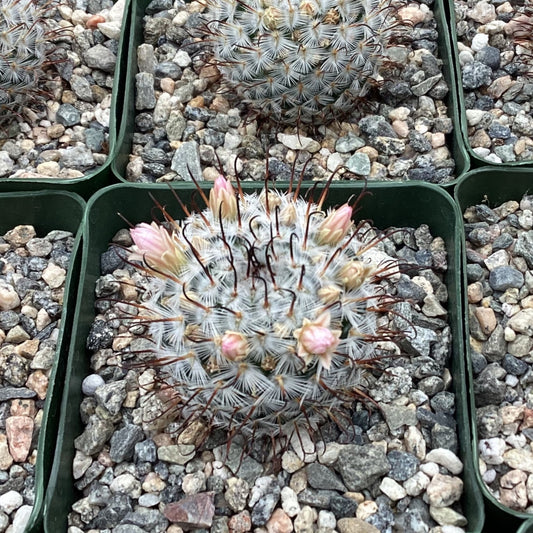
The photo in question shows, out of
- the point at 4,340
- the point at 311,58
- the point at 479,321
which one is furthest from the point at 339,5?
the point at 4,340

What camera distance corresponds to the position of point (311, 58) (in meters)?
1.83

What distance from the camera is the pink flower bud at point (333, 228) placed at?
4.49ft

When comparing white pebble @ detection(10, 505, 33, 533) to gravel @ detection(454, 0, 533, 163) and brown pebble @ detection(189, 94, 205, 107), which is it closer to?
brown pebble @ detection(189, 94, 205, 107)

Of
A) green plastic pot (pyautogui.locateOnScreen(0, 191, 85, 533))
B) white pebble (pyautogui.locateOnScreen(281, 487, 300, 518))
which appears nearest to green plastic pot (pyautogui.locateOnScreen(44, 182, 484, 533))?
green plastic pot (pyautogui.locateOnScreen(0, 191, 85, 533))

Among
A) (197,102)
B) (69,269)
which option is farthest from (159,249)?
(197,102)

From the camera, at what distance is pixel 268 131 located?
2158 mm

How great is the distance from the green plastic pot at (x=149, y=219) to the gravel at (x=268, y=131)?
0.15m

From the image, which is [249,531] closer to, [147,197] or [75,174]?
[147,197]

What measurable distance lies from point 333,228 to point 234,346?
324 millimetres

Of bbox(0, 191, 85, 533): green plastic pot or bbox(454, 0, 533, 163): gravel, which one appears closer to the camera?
bbox(0, 191, 85, 533): green plastic pot

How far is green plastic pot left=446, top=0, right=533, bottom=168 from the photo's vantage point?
6.45 feet

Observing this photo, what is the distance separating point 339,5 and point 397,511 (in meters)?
1.23

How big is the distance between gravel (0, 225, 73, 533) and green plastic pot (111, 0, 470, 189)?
305 mm

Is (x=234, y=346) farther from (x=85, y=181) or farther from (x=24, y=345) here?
(x=85, y=181)
